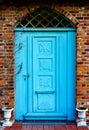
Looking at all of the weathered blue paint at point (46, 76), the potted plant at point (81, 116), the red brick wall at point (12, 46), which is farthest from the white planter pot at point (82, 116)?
the weathered blue paint at point (46, 76)

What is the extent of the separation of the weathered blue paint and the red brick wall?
0.67 feet

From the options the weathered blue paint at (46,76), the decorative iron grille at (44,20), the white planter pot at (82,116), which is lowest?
the white planter pot at (82,116)

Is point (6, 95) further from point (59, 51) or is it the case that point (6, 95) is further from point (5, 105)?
point (59, 51)

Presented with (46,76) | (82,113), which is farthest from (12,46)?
(82,113)

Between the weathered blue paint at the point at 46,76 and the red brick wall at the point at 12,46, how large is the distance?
0.20m

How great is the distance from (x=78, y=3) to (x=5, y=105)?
9.07 feet

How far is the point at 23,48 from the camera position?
26.5ft

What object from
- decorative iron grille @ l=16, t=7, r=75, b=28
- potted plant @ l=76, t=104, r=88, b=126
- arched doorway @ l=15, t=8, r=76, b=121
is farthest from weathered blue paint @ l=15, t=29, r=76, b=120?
potted plant @ l=76, t=104, r=88, b=126

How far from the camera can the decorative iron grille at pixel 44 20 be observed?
804 cm

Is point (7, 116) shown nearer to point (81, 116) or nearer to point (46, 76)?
point (46, 76)

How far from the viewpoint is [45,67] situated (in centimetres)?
812

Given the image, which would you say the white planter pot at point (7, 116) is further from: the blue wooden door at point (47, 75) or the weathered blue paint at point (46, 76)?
the blue wooden door at point (47, 75)

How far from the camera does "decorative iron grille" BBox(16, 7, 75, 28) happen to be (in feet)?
26.4

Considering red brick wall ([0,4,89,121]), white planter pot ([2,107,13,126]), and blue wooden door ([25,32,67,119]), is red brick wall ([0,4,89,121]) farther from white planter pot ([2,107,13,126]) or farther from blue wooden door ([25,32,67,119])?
blue wooden door ([25,32,67,119])
